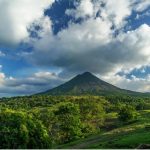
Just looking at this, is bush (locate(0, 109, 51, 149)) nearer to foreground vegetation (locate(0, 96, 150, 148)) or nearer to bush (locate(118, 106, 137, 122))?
foreground vegetation (locate(0, 96, 150, 148))

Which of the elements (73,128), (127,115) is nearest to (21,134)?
(73,128)

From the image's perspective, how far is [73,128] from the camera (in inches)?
4781

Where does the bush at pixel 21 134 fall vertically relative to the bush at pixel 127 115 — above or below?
below

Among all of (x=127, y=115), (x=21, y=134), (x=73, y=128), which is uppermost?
(x=127, y=115)

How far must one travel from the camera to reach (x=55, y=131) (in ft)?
410

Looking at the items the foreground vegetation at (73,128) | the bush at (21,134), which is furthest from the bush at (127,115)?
the bush at (21,134)

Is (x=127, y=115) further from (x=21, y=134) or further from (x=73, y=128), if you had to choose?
(x=21, y=134)

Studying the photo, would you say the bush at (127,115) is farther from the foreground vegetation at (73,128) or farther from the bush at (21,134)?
the bush at (21,134)

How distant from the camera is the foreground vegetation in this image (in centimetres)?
8288

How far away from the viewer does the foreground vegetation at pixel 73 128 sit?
3263 inches

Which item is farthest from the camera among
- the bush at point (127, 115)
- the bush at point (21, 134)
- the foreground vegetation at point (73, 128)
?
the bush at point (127, 115)

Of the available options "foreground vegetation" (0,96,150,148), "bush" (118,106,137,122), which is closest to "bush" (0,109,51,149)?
"foreground vegetation" (0,96,150,148)

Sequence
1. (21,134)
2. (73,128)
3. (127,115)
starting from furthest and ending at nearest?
1. (127,115)
2. (73,128)
3. (21,134)

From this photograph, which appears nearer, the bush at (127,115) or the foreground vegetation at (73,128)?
the foreground vegetation at (73,128)
